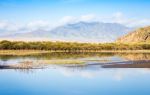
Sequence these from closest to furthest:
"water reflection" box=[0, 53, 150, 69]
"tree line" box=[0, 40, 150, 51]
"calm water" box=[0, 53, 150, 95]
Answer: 1. "calm water" box=[0, 53, 150, 95]
2. "water reflection" box=[0, 53, 150, 69]
3. "tree line" box=[0, 40, 150, 51]

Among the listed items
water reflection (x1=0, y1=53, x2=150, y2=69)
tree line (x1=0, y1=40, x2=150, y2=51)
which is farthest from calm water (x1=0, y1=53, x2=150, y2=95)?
tree line (x1=0, y1=40, x2=150, y2=51)

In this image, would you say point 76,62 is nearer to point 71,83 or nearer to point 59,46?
point 71,83

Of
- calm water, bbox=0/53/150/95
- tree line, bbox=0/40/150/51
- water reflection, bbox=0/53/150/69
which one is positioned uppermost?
tree line, bbox=0/40/150/51

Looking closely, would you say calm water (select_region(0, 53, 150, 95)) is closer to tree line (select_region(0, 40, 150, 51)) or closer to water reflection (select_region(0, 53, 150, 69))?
water reflection (select_region(0, 53, 150, 69))

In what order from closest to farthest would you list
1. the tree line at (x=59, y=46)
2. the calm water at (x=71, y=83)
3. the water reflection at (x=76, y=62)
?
the calm water at (x=71, y=83)
the water reflection at (x=76, y=62)
the tree line at (x=59, y=46)

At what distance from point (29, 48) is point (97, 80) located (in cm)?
8617

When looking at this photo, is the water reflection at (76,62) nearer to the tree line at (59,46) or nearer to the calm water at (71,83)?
the calm water at (71,83)

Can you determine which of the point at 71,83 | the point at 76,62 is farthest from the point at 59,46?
the point at 71,83

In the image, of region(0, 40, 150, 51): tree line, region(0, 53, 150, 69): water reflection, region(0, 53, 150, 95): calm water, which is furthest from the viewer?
region(0, 40, 150, 51): tree line

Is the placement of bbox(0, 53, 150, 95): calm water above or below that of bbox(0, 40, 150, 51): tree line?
below

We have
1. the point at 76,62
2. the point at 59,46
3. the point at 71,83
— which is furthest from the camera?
the point at 59,46

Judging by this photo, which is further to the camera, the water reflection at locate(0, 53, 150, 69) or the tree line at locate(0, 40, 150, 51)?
the tree line at locate(0, 40, 150, 51)

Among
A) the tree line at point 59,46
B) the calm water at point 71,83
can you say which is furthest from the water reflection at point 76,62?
the tree line at point 59,46

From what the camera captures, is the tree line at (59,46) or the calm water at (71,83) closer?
the calm water at (71,83)
